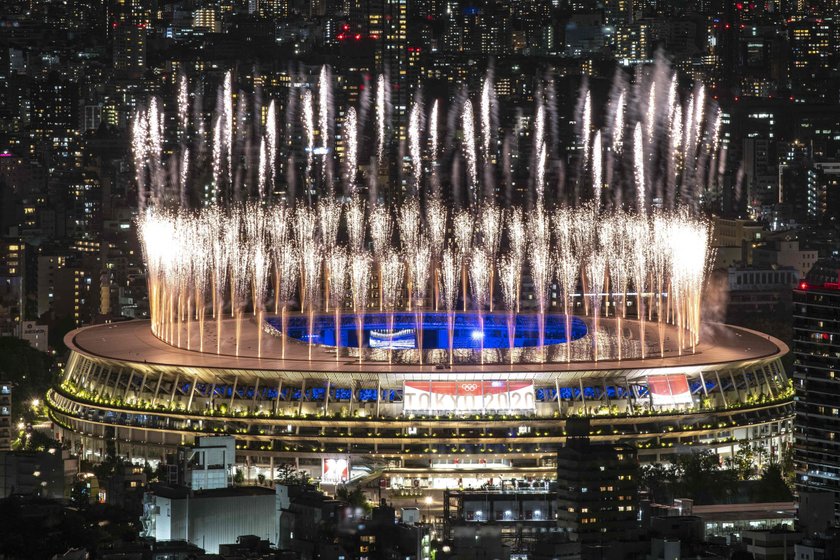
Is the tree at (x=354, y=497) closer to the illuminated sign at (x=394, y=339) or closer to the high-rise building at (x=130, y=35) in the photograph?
the illuminated sign at (x=394, y=339)

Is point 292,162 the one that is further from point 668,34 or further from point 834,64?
point 834,64

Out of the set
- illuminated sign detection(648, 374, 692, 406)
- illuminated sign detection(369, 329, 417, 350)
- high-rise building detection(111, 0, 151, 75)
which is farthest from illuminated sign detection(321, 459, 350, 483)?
high-rise building detection(111, 0, 151, 75)

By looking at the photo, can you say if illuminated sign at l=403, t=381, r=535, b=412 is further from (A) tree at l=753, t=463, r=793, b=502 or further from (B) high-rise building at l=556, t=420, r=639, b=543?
(B) high-rise building at l=556, t=420, r=639, b=543

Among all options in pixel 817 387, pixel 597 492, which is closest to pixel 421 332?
pixel 817 387

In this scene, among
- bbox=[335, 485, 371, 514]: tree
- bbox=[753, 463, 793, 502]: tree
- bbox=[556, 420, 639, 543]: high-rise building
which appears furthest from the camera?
bbox=[753, 463, 793, 502]: tree

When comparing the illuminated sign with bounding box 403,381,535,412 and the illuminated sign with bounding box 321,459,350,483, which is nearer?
the illuminated sign with bounding box 321,459,350,483

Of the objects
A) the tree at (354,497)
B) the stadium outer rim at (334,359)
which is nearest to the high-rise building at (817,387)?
the stadium outer rim at (334,359)
